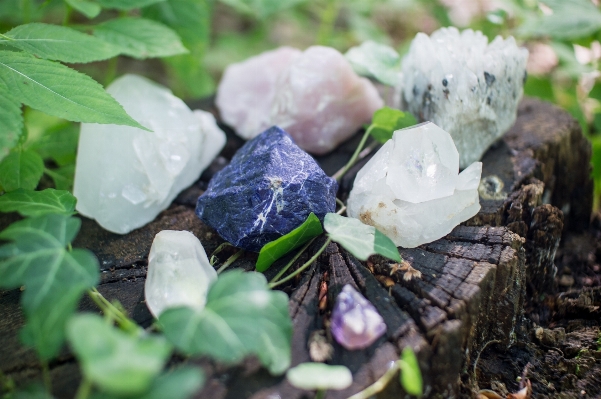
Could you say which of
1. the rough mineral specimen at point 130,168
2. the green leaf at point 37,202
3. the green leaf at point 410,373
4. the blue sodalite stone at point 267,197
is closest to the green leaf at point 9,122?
the green leaf at point 37,202

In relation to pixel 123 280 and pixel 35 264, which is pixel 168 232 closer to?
pixel 123 280

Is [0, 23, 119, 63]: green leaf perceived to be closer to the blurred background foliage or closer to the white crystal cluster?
the blurred background foliage

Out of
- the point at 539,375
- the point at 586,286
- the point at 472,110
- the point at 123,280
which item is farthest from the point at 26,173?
the point at 586,286

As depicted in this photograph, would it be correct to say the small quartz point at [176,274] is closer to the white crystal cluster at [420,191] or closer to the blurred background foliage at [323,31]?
the white crystal cluster at [420,191]

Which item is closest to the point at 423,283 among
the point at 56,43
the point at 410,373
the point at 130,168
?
the point at 410,373

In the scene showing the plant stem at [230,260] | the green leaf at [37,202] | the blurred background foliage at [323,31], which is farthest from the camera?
the blurred background foliage at [323,31]

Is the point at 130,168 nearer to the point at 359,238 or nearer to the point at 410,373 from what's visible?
the point at 359,238
